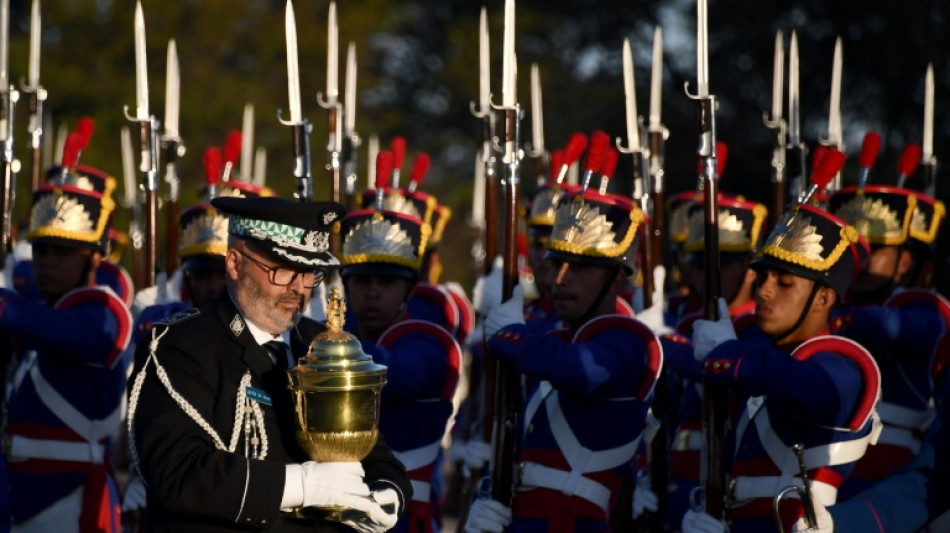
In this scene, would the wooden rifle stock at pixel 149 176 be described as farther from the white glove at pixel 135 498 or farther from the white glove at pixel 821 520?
the white glove at pixel 821 520

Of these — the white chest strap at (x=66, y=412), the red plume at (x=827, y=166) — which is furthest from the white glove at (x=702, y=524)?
the white chest strap at (x=66, y=412)

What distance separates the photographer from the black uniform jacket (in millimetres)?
4449

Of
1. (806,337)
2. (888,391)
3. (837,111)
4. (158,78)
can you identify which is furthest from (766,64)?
(806,337)

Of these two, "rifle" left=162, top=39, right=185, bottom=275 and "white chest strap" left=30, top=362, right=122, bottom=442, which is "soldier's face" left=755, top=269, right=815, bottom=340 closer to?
"white chest strap" left=30, top=362, right=122, bottom=442

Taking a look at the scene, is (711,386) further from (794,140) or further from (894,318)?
(794,140)

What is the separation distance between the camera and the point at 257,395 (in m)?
4.73

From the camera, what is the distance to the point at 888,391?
25.8ft

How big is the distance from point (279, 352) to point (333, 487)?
0.58 meters

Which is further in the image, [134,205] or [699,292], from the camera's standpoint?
[134,205]

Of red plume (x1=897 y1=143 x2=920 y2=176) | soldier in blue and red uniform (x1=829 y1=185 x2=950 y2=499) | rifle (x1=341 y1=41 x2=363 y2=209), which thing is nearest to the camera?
soldier in blue and red uniform (x1=829 y1=185 x2=950 y2=499)

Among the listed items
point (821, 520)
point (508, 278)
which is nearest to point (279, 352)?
point (821, 520)

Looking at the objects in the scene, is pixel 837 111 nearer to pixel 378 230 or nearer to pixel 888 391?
pixel 888 391

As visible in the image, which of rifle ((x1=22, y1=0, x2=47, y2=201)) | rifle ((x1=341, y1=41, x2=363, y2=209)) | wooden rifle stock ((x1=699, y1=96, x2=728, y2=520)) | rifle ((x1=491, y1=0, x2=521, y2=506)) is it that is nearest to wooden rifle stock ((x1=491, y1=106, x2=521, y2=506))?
rifle ((x1=491, y1=0, x2=521, y2=506))

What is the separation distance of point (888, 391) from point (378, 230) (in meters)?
2.70
